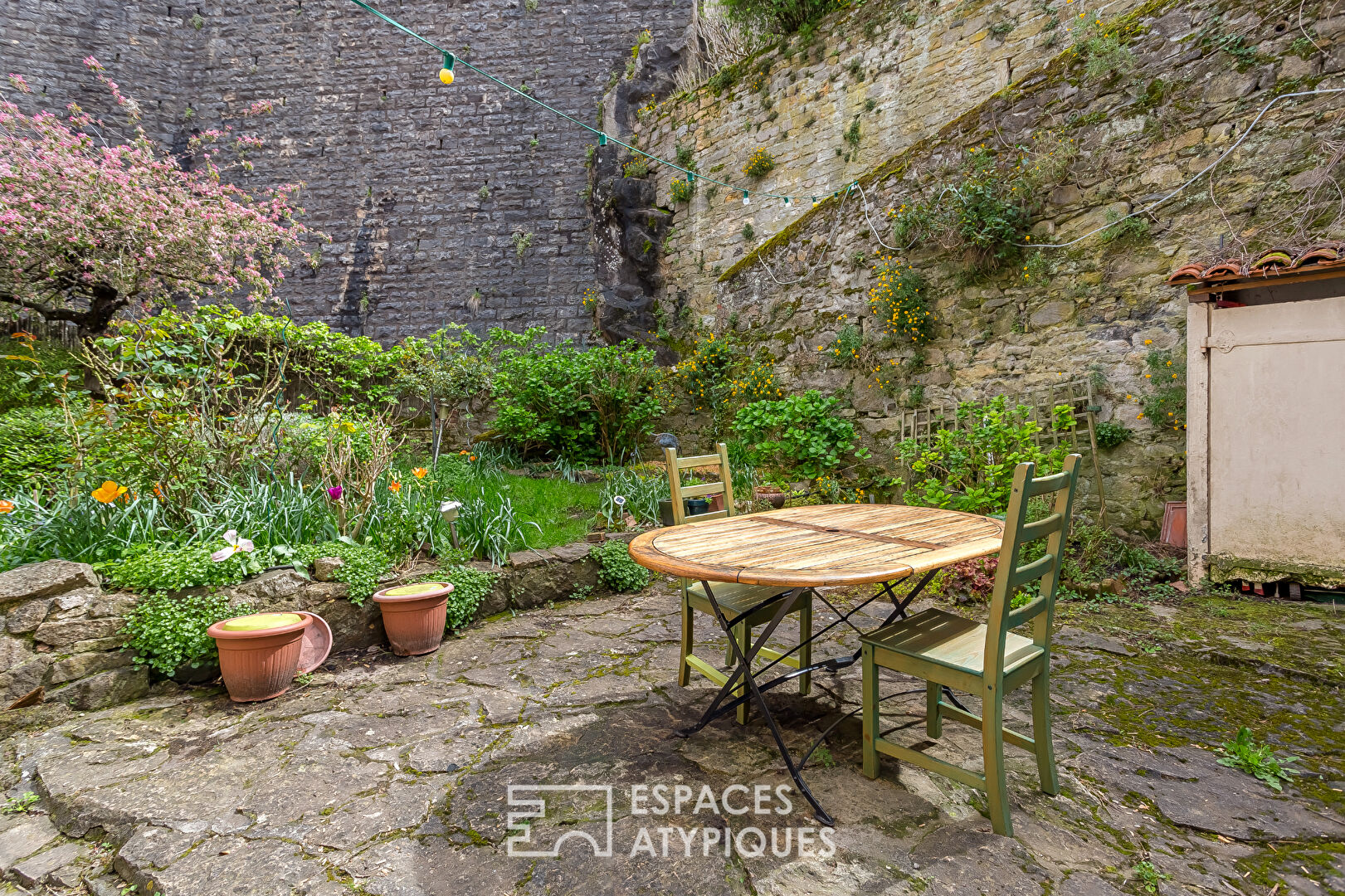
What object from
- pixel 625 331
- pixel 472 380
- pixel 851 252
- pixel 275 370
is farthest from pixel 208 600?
pixel 625 331

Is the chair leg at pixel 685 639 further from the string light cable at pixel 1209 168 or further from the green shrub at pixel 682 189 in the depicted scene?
the green shrub at pixel 682 189

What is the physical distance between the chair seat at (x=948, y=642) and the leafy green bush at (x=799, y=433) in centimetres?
340

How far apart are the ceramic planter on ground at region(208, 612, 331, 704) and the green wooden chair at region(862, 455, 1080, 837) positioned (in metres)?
2.27

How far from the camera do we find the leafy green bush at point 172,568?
8.54 ft

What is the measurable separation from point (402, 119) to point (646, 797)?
12.9m

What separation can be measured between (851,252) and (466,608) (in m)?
4.47

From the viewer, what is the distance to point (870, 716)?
6.37 feet

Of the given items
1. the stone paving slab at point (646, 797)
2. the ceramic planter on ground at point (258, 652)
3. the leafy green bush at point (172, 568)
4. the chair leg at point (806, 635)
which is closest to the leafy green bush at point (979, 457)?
the stone paving slab at point (646, 797)

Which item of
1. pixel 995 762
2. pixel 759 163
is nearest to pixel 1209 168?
pixel 995 762

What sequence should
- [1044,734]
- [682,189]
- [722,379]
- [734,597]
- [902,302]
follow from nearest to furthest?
[1044,734] → [734,597] → [902,302] → [722,379] → [682,189]

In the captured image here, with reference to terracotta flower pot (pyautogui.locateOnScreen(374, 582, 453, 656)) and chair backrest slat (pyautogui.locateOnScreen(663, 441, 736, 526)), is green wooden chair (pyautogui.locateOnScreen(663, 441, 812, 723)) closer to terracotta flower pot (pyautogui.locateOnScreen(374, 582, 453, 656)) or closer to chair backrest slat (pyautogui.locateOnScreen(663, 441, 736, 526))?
chair backrest slat (pyautogui.locateOnScreen(663, 441, 736, 526))

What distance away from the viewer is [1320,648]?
111 inches

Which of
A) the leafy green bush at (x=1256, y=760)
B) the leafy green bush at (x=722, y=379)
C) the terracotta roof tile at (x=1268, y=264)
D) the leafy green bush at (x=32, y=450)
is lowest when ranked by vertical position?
the leafy green bush at (x=1256, y=760)

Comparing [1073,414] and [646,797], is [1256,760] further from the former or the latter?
[1073,414]
